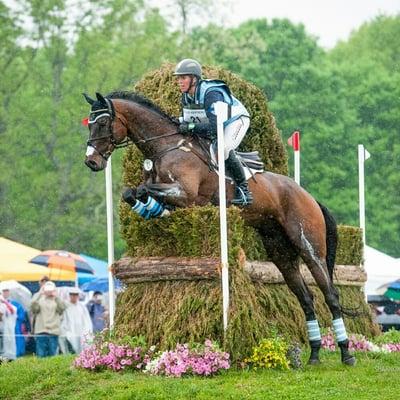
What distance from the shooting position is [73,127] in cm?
4559

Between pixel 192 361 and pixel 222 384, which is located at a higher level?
pixel 192 361

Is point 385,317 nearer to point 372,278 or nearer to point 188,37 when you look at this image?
point 372,278

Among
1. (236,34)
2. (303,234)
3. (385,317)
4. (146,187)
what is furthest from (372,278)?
(236,34)

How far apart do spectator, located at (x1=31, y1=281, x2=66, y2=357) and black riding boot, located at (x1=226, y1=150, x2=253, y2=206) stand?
966 centimetres

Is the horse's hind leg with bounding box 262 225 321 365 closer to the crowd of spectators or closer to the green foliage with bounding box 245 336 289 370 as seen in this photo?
the green foliage with bounding box 245 336 289 370

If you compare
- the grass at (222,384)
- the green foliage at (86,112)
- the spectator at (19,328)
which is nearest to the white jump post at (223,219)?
the grass at (222,384)

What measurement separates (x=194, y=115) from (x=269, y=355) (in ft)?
9.24

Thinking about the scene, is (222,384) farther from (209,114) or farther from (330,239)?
(330,239)

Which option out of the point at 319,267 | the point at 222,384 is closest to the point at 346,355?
the point at 319,267

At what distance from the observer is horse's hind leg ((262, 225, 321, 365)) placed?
1480 centimetres

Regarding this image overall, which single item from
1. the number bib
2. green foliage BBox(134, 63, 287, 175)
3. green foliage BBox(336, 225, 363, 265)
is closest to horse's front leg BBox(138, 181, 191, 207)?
the number bib

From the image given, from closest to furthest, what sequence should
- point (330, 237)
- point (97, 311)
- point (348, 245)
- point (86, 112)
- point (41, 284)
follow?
point (330, 237) < point (348, 245) < point (41, 284) < point (97, 311) < point (86, 112)

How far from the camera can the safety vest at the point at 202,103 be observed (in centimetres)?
1377

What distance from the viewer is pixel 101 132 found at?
13.6m
